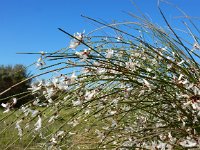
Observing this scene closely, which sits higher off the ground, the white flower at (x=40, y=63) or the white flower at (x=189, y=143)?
the white flower at (x=40, y=63)

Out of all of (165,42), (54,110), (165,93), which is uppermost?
(165,42)

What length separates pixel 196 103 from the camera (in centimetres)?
159

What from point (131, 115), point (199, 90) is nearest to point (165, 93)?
point (199, 90)

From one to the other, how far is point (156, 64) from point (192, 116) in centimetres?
59

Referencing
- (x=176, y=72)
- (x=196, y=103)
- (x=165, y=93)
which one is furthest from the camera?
(x=176, y=72)

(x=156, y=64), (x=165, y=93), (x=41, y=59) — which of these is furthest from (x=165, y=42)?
(x=41, y=59)

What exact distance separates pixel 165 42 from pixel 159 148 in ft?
2.38

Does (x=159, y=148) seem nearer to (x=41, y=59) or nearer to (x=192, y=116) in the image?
(x=192, y=116)

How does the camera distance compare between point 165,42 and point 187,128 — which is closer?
point 187,128

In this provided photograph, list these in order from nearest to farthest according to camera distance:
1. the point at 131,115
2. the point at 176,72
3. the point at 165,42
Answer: the point at 176,72 → the point at 165,42 → the point at 131,115

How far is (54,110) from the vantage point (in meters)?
2.02

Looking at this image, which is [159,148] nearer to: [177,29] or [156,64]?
A: [156,64]

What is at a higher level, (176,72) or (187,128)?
(176,72)

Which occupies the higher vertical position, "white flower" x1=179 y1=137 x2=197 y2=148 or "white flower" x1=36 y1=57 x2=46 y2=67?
"white flower" x1=36 y1=57 x2=46 y2=67
